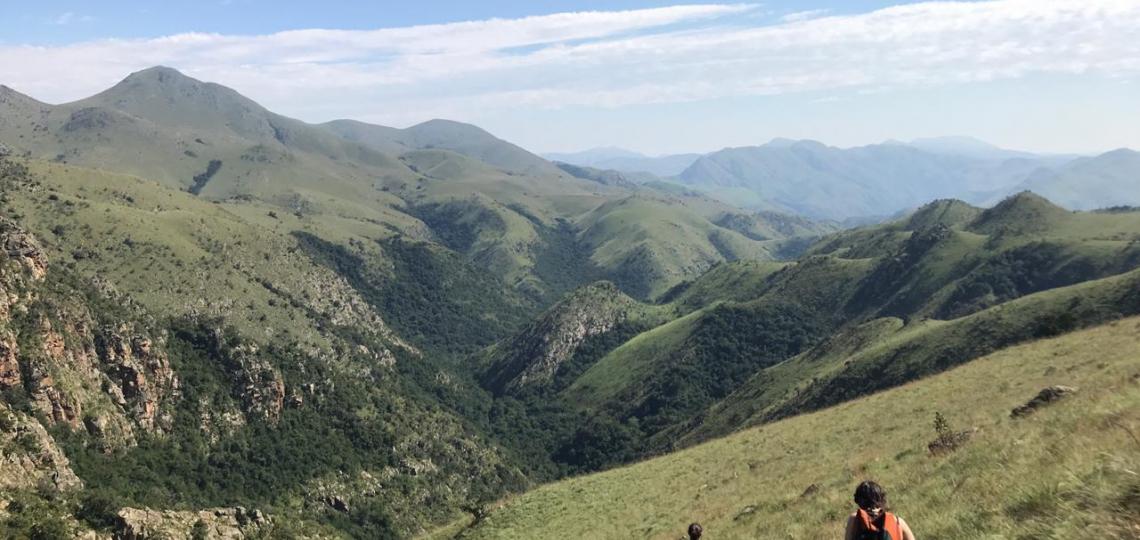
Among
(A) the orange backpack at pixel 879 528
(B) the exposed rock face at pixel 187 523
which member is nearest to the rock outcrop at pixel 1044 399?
(A) the orange backpack at pixel 879 528

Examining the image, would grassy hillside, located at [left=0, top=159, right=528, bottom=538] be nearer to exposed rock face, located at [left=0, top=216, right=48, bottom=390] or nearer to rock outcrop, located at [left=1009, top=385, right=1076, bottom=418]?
exposed rock face, located at [left=0, top=216, right=48, bottom=390]

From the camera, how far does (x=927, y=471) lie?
2361cm

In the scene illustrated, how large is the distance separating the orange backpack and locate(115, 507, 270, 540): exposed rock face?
81.7m

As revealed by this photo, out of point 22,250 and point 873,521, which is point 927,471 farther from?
point 22,250

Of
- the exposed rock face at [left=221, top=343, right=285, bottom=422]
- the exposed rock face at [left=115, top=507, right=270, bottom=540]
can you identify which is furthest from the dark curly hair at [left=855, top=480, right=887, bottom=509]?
the exposed rock face at [left=221, top=343, right=285, bottom=422]

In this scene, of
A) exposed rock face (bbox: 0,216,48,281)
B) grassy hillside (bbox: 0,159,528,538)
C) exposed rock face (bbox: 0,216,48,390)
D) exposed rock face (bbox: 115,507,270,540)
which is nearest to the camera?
exposed rock face (bbox: 115,507,270,540)

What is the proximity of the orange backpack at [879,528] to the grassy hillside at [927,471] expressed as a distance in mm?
2805

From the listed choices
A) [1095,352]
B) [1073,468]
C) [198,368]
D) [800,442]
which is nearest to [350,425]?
[198,368]

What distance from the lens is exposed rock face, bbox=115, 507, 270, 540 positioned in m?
70.3

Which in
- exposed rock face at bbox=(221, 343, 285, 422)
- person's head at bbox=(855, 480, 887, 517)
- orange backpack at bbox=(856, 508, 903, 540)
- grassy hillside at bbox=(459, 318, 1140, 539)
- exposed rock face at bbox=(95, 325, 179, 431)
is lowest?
exposed rock face at bbox=(221, 343, 285, 422)

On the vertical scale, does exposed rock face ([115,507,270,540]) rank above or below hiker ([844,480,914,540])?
below

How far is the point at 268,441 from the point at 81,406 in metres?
50.3

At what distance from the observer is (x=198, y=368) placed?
173750 mm

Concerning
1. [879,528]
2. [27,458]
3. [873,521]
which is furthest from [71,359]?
[879,528]
